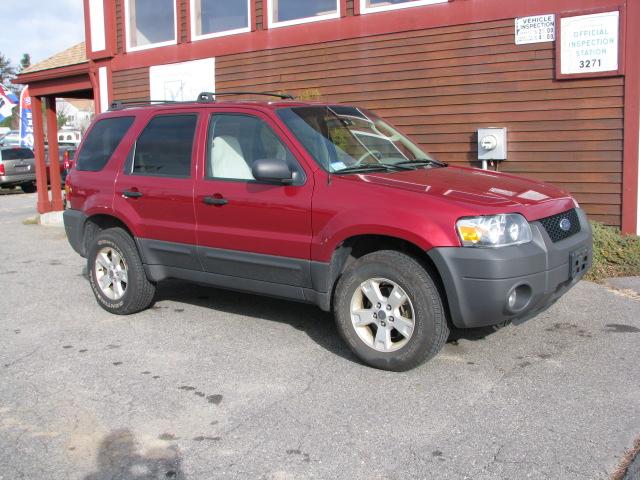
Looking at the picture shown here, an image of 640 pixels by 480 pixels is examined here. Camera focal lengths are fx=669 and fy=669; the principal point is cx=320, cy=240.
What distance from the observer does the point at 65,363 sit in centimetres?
481

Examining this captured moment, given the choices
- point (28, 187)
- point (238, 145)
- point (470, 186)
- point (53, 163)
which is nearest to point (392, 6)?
point (238, 145)

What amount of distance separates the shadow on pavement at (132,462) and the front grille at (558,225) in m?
2.69

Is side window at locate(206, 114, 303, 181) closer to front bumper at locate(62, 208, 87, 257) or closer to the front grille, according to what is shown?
front bumper at locate(62, 208, 87, 257)

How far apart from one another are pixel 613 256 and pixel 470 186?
3508mm

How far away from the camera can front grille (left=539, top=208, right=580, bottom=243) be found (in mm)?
4395

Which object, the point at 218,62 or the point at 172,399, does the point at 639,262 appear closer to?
the point at 172,399

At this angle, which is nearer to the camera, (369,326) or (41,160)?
(369,326)

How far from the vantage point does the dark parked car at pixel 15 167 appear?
70.2 feet

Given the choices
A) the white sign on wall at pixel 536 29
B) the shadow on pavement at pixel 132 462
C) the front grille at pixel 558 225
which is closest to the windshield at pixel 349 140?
the front grille at pixel 558 225

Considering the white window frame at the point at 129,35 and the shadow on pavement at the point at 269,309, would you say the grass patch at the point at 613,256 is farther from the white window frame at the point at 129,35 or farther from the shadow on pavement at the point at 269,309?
the white window frame at the point at 129,35

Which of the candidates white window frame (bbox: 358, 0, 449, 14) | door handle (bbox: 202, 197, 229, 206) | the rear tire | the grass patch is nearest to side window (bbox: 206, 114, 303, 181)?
door handle (bbox: 202, 197, 229, 206)

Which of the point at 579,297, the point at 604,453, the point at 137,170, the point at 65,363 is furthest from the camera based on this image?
the point at 579,297

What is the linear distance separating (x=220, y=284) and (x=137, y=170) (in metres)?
1.32

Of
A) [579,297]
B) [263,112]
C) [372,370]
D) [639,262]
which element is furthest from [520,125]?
[372,370]
